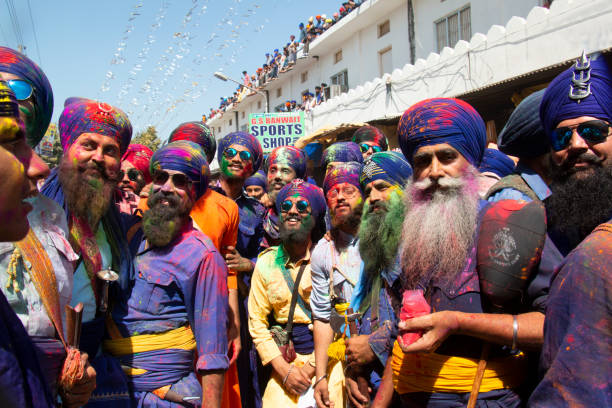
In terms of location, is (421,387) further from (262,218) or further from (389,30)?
(389,30)

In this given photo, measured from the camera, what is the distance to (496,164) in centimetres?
380

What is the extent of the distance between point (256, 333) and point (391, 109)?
41.8ft

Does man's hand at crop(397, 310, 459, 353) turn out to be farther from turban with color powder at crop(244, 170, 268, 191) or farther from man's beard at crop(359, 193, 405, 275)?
turban with color powder at crop(244, 170, 268, 191)

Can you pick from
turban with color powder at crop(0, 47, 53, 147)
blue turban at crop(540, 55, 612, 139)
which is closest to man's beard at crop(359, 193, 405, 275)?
blue turban at crop(540, 55, 612, 139)

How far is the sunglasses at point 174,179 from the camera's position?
10.3 ft

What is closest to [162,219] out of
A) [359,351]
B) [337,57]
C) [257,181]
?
[359,351]

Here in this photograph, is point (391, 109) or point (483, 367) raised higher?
point (391, 109)

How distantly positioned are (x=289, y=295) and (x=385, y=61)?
775 inches

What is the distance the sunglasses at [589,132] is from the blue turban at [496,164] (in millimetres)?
1583

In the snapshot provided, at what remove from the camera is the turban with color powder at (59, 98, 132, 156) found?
2.87 meters

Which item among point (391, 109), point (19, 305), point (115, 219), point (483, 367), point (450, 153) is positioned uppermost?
point (391, 109)

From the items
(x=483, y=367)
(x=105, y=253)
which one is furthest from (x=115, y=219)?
(x=483, y=367)

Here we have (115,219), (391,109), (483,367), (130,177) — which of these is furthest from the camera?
(391,109)

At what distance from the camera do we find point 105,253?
266 cm
